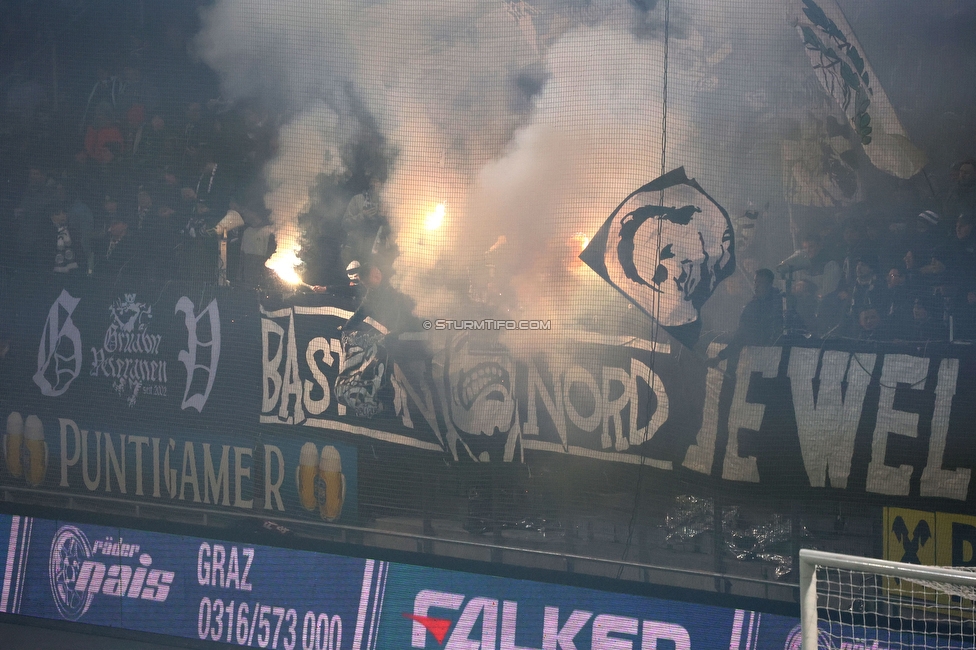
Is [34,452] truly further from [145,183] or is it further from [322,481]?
[322,481]

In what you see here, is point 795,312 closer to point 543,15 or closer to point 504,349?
point 504,349

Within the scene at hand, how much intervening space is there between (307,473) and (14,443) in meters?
2.19

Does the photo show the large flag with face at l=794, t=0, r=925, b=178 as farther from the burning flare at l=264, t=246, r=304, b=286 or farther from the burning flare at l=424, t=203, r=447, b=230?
the burning flare at l=264, t=246, r=304, b=286

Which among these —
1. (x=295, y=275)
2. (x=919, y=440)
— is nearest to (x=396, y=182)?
(x=295, y=275)

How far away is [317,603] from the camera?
5465 mm

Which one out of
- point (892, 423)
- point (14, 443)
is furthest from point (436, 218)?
point (14, 443)

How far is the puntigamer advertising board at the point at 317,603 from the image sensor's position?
4938 mm

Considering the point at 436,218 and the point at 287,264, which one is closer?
the point at 436,218

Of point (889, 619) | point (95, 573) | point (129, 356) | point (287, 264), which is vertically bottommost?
point (95, 573)

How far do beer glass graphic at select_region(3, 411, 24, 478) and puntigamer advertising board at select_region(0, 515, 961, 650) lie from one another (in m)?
0.38

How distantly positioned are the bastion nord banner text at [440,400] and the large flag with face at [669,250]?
246mm

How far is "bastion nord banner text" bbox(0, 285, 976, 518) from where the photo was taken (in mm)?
4906

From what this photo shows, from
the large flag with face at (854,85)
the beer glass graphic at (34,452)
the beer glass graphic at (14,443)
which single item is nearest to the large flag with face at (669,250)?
the large flag with face at (854,85)

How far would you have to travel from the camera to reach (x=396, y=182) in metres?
5.62
